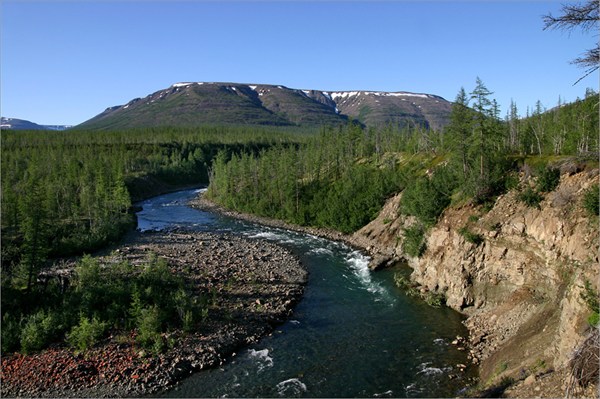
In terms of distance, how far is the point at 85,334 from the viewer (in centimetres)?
3372

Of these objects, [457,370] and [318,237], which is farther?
[318,237]

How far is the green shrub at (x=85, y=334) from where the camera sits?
3344cm

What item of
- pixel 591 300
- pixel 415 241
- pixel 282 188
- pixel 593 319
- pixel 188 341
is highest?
pixel 282 188

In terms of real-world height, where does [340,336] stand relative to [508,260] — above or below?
below

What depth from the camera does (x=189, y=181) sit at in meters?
171

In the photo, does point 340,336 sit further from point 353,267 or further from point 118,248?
point 118,248

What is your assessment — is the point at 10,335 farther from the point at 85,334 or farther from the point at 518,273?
the point at 518,273

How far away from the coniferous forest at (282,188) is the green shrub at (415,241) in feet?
0.61

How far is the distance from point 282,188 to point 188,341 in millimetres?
60438

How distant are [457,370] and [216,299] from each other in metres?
24.1

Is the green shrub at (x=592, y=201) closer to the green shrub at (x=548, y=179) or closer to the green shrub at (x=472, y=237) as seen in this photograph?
the green shrub at (x=548, y=179)

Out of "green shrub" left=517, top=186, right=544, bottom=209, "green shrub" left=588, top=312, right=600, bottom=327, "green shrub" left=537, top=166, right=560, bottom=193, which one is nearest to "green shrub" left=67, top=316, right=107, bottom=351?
"green shrub" left=588, top=312, right=600, bottom=327

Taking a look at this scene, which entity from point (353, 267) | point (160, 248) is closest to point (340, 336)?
point (353, 267)

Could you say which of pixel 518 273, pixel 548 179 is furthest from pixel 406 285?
pixel 548 179
